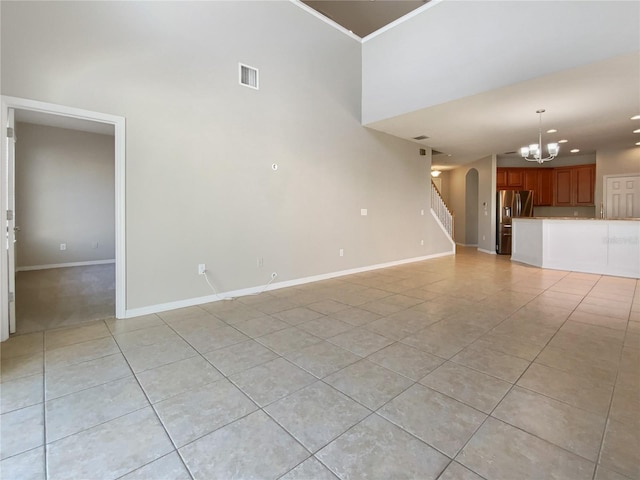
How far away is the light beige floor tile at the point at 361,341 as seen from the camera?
2.55 metres

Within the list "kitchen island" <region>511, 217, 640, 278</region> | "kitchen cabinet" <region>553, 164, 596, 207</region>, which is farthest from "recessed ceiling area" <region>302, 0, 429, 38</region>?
"kitchen cabinet" <region>553, 164, 596, 207</region>

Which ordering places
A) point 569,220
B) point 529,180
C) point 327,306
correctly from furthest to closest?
point 529,180, point 569,220, point 327,306

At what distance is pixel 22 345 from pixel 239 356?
6.49 feet

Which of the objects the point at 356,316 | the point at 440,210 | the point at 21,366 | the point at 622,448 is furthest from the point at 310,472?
the point at 440,210

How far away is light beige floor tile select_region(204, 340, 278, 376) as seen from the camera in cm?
227

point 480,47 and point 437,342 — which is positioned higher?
point 480,47

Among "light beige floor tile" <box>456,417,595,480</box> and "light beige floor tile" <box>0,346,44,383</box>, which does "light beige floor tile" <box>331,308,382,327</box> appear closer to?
"light beige floor tile" <box>456,417,595,480</box>

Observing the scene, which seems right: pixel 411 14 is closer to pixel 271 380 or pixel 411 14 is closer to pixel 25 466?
pixel 271 380

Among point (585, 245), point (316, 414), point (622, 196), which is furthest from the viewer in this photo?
point (622, 196)

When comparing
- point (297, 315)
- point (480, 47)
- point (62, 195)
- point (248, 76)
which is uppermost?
point (480, 47)

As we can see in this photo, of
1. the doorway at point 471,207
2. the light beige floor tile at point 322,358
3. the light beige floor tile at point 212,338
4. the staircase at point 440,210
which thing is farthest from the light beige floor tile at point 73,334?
the doorway at point 471,207

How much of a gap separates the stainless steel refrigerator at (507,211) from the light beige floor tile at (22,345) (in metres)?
9.49

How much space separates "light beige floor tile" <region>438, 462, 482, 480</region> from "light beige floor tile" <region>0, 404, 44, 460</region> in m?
1.94

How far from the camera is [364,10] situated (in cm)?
688
